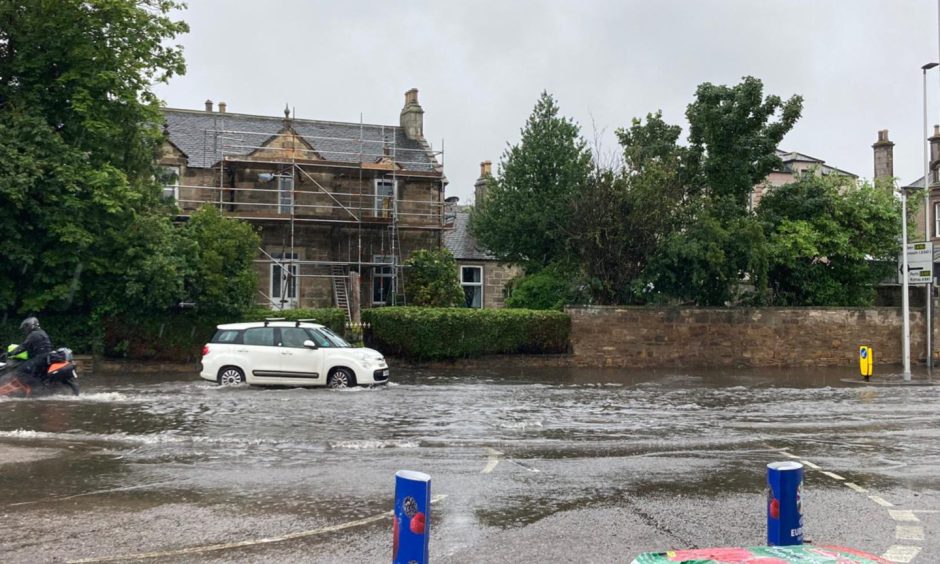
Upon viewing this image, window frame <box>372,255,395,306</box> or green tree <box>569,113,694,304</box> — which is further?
window frame <box>372,255,395,306</box>

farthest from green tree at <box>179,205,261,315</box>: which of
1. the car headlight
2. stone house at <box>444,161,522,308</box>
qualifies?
stone house at <box>444,161,522,308</box>

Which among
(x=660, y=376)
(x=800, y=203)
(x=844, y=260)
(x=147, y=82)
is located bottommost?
(x=660, y=376)

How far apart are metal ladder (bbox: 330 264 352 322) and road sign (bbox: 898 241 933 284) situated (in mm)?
21196

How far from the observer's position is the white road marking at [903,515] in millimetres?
7445

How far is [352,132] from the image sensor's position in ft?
133

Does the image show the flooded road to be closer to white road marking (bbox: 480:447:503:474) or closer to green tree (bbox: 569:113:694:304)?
white road marking (bbox: 480:447:503:474)

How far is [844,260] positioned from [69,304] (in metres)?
24.5

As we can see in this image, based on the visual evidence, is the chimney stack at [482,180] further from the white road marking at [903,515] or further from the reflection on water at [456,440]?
the white road marking at [903,515]

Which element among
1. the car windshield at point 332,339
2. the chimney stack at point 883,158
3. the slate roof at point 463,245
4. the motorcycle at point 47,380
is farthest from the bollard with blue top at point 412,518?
the chimney stack at point 883,158

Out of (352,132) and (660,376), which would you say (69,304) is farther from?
(352,132)

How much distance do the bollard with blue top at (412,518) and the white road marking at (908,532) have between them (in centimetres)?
455

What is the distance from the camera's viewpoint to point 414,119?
41344mm

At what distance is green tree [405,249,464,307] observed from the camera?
33.7 meters

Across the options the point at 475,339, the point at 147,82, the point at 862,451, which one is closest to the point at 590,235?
the point at 475,339
